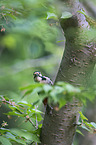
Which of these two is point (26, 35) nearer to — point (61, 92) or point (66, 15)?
point (66, 15)

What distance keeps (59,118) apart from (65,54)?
0.31 metres

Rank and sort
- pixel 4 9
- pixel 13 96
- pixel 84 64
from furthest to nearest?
pixel 13 96
pixel 4 9
pixel 84 64

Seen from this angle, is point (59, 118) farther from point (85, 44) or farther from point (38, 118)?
point (85, 44)

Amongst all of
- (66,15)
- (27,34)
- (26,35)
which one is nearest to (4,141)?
(66,15)

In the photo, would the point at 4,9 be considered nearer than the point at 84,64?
No

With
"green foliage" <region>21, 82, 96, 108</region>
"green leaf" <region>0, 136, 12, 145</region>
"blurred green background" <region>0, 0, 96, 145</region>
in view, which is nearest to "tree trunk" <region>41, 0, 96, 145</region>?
"blurred green background" <region>0, 0, 96, 145</region>

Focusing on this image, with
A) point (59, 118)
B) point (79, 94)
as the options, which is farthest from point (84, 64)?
point (79, 94)

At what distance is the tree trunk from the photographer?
3.08 ft

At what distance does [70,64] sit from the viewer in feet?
3.18

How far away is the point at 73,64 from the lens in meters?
0.96

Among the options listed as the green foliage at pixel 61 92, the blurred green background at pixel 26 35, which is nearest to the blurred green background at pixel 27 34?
the blurred green background at pixel 26 35

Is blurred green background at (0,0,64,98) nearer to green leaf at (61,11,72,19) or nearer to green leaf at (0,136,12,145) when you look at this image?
green leaf at (61,11,72,19)

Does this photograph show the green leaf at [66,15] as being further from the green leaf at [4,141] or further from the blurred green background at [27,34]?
the green leaf at [4,141]

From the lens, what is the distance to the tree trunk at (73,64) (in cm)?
94
